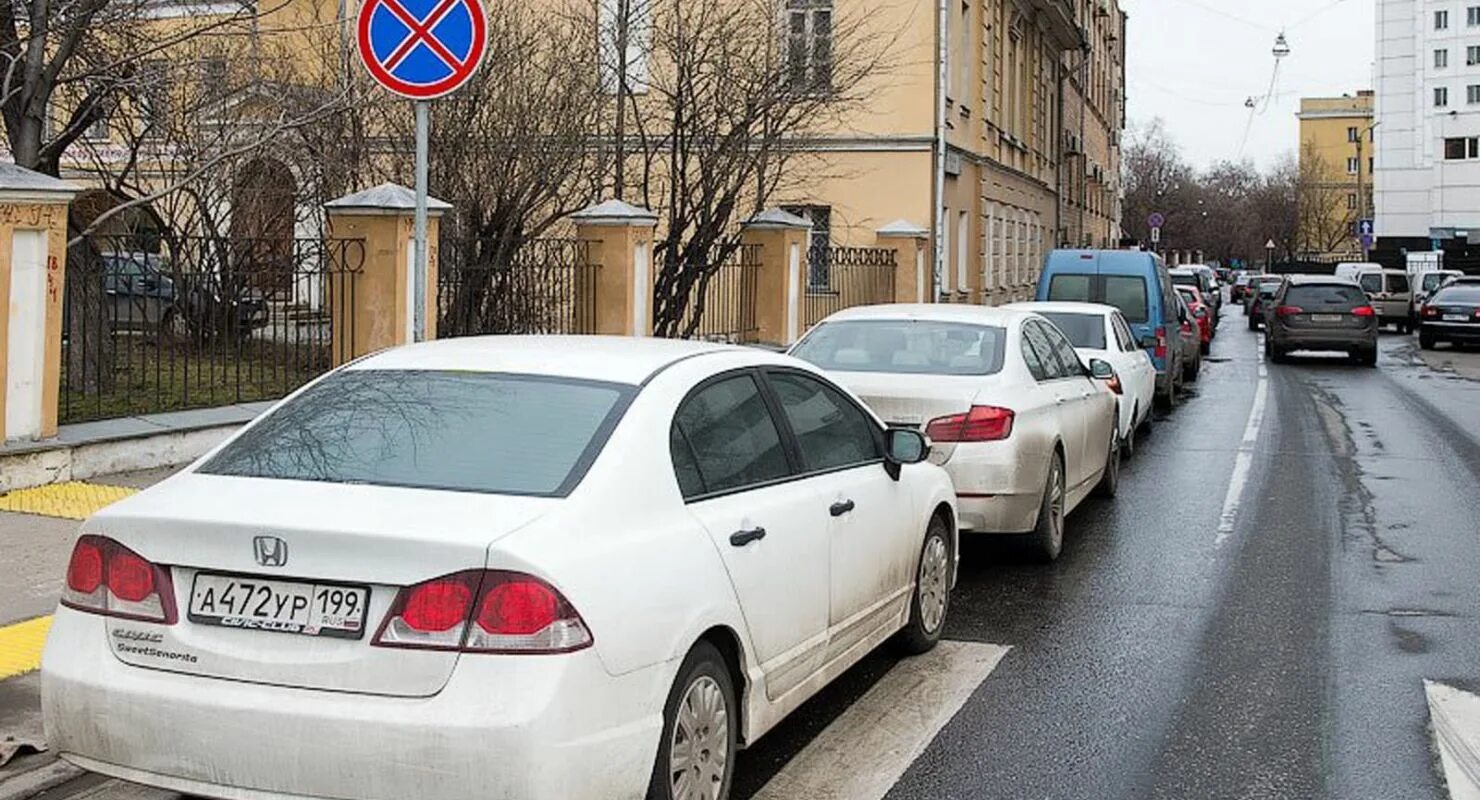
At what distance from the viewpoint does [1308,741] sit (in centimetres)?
582

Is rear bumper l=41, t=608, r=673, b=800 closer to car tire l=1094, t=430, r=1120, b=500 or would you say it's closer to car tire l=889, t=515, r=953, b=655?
car tire l=889, t=515, r=953, b=655

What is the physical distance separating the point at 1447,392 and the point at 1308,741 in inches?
780

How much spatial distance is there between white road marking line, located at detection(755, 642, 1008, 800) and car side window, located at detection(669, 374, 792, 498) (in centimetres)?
103

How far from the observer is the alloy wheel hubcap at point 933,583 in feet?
22.6

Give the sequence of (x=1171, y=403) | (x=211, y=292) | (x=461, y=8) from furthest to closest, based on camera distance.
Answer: (x=1171, y=403), (x=211, y=292), (x=461, y=8)

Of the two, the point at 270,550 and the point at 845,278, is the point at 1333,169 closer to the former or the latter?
the point at 845,278

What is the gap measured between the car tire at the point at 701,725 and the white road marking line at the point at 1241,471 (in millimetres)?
6056

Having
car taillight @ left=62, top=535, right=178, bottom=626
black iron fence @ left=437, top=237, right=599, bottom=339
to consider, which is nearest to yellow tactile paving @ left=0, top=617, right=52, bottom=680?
car taillight @ left=62, top=535, right=178, bottom=626

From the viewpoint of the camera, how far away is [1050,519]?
9.20m

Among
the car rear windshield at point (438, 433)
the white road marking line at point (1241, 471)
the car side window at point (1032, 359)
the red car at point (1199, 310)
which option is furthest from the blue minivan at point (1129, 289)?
the car rear windshield at point (438, 433)

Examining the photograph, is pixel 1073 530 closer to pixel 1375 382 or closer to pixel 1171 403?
pixel 1171 403

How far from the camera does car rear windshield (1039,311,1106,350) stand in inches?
580

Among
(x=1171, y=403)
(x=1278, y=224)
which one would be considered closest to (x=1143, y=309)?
(x=1171, y=403)

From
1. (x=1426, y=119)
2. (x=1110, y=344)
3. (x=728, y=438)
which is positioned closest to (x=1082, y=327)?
(x=1110, y=344)
